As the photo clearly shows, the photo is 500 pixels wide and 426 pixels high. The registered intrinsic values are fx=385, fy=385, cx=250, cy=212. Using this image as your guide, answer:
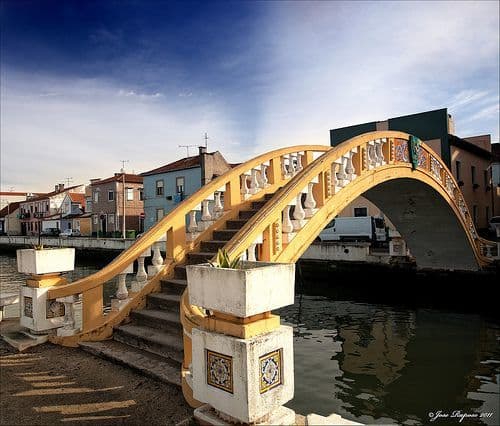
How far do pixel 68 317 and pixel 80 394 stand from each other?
80.7 inches

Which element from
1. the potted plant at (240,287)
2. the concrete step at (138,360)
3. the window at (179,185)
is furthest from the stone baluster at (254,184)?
the window at (179,185)

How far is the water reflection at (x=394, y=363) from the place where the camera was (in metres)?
7.04

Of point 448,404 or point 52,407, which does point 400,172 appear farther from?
point 52,407

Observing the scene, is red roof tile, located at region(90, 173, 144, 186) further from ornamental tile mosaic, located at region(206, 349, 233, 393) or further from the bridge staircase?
ornamental tile mosaic, located at region(206, 349, 233, 393)

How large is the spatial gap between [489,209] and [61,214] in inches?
2069

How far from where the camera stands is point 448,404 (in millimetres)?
7141

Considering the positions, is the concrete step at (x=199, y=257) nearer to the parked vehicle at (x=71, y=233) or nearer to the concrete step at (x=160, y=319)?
the concrete step at (x=160, y=319)

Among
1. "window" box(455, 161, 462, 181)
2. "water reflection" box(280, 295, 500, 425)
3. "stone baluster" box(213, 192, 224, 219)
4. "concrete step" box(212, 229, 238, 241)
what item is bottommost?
"water reflection" box(280, 295, 500, 425)

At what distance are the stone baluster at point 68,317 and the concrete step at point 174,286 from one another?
4.37 feet

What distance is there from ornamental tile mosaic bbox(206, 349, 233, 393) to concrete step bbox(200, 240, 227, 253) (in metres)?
3.73

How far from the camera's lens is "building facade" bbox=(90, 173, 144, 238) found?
1699 inches

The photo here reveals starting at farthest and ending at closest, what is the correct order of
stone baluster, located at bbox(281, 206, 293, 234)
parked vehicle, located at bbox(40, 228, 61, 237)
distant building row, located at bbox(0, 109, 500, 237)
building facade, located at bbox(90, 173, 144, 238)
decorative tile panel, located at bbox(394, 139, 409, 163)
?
parked vehicle, located at bbox(40, 228, 61, 237) → building facade, located at bbox(90, 173, 144, 238) → distant building row, located at bbox(0, 109, 500, 237) → decorative tile panel, located at bbox(394, 139, 409, 163) → stone baluster, located at bbox(281, 206, 293, 234)

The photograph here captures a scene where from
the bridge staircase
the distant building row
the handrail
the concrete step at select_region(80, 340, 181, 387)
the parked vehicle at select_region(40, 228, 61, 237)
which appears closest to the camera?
the concrete step at select_region(80, 340, 181, 387)

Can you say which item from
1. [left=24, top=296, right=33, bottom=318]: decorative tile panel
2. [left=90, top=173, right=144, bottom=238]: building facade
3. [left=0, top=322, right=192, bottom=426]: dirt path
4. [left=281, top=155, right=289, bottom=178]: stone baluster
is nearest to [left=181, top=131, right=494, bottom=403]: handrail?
[left=0, top=322, right=192, bottom=426]: dirt path
